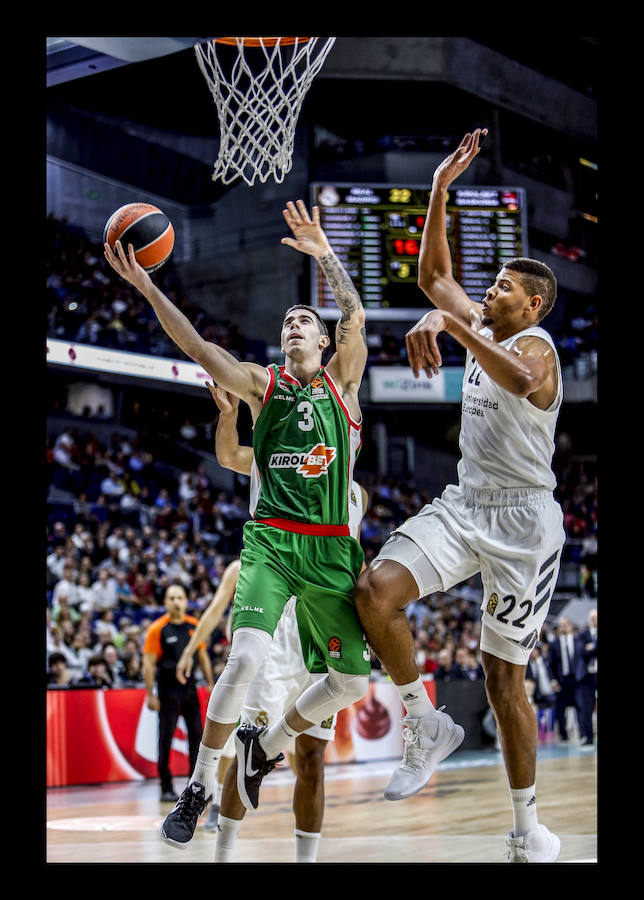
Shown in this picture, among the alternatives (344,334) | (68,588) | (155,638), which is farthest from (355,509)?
(68,588)

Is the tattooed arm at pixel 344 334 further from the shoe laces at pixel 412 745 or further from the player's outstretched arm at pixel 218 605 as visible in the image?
the player's outstretched arm at pixel 218 605

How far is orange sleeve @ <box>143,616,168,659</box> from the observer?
377 inches

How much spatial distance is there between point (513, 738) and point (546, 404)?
1532 mm

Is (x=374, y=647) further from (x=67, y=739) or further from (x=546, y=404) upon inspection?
(x=67, y=739)

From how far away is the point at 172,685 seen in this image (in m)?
9.41

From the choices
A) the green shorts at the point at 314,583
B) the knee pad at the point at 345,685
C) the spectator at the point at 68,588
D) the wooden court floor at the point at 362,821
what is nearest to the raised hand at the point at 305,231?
the green shorts at the point at 314,583

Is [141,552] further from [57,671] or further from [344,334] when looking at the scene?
[344,334]

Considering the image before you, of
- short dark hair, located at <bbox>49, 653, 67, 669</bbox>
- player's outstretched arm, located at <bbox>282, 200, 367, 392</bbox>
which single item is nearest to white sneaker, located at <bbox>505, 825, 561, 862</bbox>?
player's outstretched arm, located at <bbox>282, 200, 367, 392</bbox>

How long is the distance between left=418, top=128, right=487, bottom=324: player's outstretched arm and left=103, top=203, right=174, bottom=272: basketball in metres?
1.29

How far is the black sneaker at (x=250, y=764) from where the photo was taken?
16.6 feet

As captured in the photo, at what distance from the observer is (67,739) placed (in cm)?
1091

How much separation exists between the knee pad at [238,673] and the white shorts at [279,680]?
1377 millimetres

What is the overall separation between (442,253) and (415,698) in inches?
86.8
